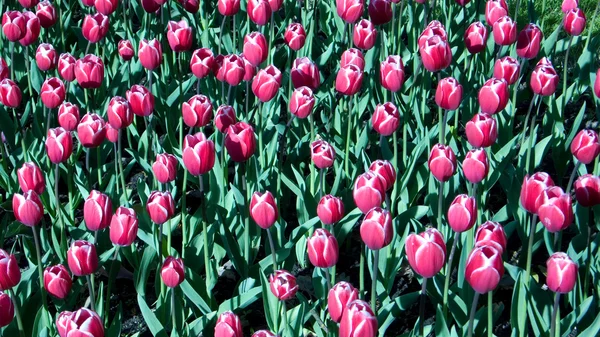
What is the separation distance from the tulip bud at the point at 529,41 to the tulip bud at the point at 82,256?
5.94 ft

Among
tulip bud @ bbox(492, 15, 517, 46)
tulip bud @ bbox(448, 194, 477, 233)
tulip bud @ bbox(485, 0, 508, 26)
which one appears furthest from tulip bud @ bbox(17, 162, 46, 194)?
tulip bud @ bbox(485, 0, 508, 26)

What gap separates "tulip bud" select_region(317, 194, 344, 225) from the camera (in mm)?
2076

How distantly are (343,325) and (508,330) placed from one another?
1048mm

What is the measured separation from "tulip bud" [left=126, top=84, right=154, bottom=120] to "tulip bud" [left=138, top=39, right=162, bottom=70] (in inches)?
12.0

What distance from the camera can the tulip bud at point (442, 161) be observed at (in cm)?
217

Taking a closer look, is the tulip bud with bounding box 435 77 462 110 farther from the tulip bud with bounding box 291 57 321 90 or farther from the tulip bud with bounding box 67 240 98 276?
the tulip bud with bounding box 67 240 98 276

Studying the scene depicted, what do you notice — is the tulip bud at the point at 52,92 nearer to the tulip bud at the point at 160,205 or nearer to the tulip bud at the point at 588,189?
the tulip bud at the point at 160,205

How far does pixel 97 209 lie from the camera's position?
2.07 metres

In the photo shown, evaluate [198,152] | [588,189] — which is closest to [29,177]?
[198,152]

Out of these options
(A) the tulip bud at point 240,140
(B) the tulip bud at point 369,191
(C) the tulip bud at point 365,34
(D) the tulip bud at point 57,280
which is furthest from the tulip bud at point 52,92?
(B) the tulip bud at point 369,191

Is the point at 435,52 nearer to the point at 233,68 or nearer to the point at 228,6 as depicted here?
the point at 233,68

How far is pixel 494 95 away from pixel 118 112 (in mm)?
1187

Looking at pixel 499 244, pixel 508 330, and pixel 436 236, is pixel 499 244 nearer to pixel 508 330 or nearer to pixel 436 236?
pixel 436 236

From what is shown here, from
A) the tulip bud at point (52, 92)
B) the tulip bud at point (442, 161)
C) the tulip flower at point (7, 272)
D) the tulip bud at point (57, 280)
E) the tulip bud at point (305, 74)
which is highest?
the tulip bud at point (442, 161)
